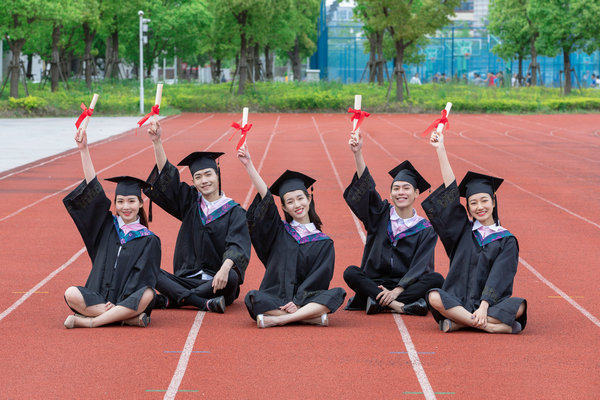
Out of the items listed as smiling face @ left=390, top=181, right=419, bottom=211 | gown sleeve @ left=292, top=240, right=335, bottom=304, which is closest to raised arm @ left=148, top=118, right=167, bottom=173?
gown sleeve @ left=292, top=240, right=335, bottom=304

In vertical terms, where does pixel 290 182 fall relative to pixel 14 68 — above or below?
below

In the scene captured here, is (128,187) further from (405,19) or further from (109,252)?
(405,19)

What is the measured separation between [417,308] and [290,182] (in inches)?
48.4

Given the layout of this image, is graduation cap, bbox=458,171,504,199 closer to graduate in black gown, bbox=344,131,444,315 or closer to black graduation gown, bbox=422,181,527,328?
black graduation gown, bbox=422,181,527,328

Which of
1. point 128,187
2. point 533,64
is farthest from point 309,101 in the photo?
point 128,187

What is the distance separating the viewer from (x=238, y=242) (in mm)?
6023

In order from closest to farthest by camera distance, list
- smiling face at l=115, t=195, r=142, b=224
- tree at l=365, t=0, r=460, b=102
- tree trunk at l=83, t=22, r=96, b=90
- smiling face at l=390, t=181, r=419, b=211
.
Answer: smiling face at l=115, t=195, r=142, b=224 → smiling face at l=390, t=181, r=419, b=211 → tree at l=365, t=0, r=460, b=102 → tree trunk at l=83, t=22, r=96, b=90

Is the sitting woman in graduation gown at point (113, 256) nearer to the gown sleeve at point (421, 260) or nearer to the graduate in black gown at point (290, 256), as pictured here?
the graduate in black gown at point (290, 256)

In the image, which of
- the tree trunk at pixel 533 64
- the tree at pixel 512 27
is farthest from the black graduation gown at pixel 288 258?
the tree at pixel 512 27

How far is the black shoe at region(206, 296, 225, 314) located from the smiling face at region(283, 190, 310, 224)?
2.55 ft

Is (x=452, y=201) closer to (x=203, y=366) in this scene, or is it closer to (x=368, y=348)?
(x=368, y=348)

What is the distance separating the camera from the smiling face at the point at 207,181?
608 cm

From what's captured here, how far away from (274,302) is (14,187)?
807 cm

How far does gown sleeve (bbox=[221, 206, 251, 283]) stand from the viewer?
234 inches
